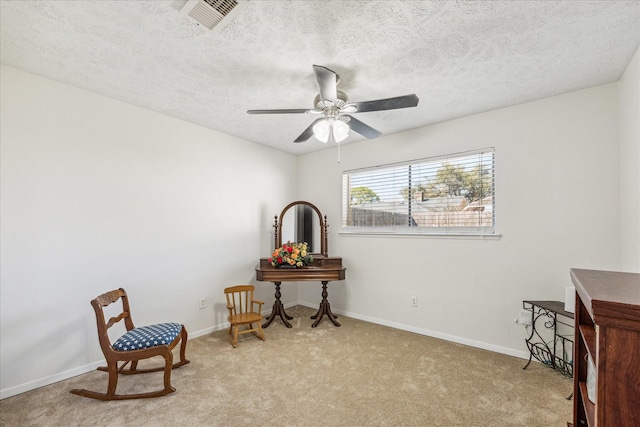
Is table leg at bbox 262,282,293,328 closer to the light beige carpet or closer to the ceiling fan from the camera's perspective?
the light beige carpet

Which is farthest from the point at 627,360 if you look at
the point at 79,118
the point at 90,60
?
the point at 79,118

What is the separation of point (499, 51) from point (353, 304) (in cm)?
326

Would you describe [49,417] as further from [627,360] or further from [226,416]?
[627,360]

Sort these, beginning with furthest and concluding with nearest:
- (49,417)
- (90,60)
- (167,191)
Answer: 1. (167,191)
2. (90,60)
3. (49,417)

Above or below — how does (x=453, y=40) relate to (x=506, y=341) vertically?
above

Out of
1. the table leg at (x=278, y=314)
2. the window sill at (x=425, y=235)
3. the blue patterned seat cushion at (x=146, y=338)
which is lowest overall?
the table leg at (x=278, y=314)

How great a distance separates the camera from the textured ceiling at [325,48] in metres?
1.63

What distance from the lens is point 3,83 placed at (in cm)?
221

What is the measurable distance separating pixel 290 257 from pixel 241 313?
34.8 inches

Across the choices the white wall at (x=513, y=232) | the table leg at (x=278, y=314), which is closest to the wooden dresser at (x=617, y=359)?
the white wall at (x=513, y=232)

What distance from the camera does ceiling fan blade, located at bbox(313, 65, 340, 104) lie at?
1.73 metres

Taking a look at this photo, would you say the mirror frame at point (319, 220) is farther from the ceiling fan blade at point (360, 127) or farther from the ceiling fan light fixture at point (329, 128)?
the ceiling fan light fixture at point (329, 128)

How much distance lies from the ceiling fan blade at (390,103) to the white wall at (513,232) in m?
1.03

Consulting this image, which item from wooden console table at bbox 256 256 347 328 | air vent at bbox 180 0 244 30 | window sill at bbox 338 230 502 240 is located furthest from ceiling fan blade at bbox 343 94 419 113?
wooden console table at bbox 256 256 347 328
